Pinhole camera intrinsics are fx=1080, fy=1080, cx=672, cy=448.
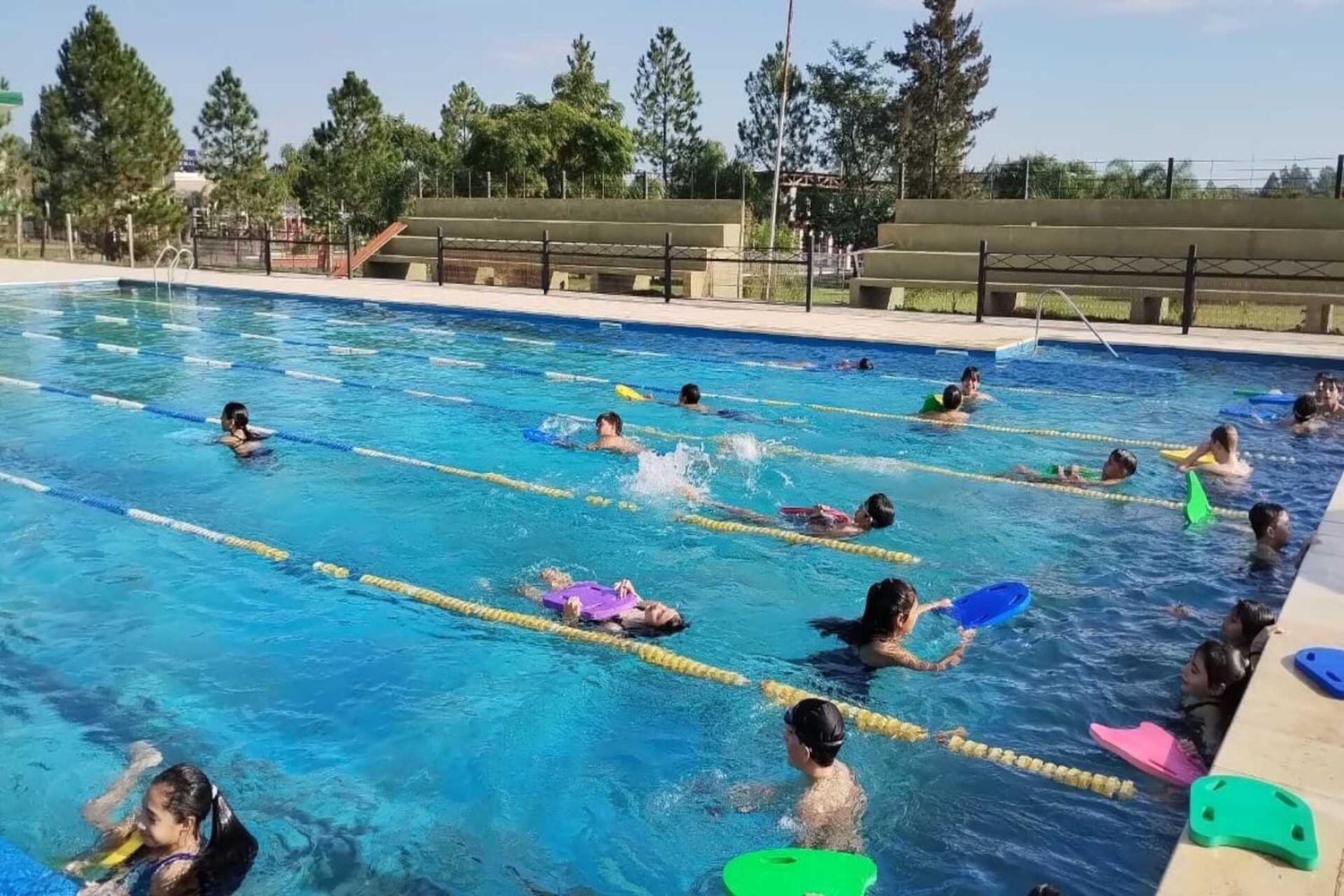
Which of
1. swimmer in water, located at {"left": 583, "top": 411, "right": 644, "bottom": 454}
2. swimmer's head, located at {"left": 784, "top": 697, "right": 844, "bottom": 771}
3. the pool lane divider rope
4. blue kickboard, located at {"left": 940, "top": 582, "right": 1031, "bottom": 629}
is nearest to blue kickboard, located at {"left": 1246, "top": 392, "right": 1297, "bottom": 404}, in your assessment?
the pool lane divider rope

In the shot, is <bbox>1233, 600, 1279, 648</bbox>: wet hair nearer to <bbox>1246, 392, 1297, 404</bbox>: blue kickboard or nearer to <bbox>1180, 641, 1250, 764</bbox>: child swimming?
<bbox>1180, 641, 1250, 764</bbox>: child swimming

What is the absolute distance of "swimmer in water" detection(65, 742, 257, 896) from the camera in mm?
3705

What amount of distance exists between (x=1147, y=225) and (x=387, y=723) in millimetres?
22141

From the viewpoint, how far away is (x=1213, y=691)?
471 cm

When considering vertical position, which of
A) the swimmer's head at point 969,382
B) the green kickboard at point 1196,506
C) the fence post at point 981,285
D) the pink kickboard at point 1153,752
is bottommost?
the pink kickboard at point 1153,752

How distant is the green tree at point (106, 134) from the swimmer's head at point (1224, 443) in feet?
128

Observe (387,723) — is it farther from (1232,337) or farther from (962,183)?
(962,183)

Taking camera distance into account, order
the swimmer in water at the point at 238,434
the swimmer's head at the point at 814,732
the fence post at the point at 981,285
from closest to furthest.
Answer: the swimmer's head at the point at 814,732, the swimmer in water at the point at 238,434, the fence post at the point at 981,285

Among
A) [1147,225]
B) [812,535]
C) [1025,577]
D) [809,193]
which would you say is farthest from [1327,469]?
[809,193]

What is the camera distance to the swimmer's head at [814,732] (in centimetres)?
409

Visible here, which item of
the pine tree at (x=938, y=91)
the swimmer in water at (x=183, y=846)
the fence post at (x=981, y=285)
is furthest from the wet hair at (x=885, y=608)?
the pine tree at (x=938, y=91)

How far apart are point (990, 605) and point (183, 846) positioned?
4402 millimetres

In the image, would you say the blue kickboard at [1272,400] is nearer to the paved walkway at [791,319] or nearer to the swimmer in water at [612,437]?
the paved walkway at [791,319]

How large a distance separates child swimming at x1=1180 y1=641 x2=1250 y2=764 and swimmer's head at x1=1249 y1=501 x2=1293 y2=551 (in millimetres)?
2649
